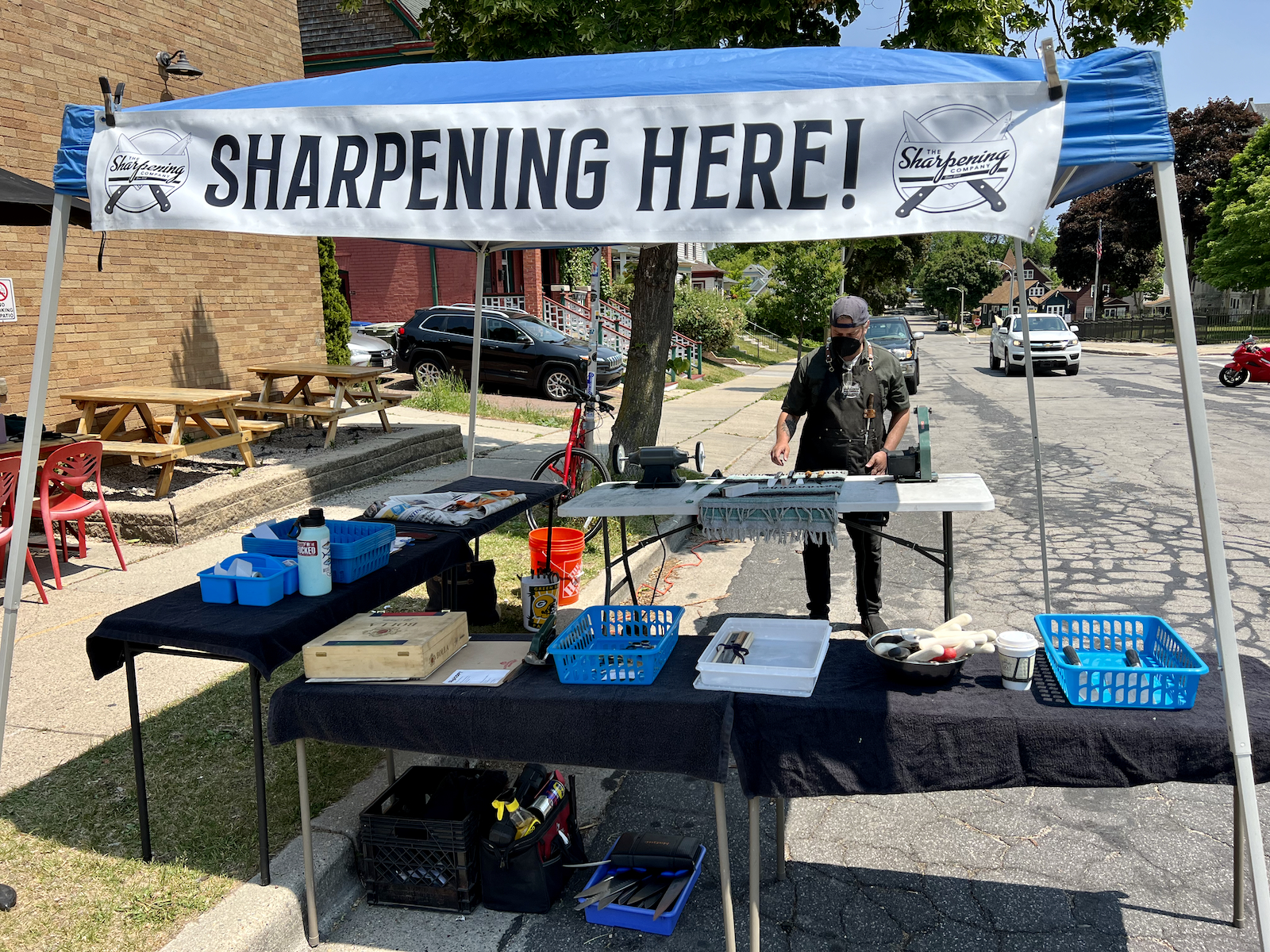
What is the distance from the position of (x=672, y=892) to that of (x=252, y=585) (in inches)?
78.7

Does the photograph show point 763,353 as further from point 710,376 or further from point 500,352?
point 500,352

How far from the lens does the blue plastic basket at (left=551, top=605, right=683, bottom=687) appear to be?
3.21 meters

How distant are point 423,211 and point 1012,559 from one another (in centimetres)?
603

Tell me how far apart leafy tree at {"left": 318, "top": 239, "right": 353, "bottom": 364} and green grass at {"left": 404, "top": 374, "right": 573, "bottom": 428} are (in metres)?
1.47

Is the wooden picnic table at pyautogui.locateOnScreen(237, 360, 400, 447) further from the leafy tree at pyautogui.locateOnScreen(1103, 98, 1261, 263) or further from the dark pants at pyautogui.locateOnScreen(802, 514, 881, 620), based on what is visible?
the leafy tree at pyautogui.locateOnScreen(1103, 98, 1261, 263)

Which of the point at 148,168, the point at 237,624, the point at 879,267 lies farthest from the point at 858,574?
the point at 879,267

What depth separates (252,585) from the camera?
362cm

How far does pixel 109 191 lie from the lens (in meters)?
3.56

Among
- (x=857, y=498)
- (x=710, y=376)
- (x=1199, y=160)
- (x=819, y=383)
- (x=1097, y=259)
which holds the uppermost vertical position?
(x=1199, y=160)

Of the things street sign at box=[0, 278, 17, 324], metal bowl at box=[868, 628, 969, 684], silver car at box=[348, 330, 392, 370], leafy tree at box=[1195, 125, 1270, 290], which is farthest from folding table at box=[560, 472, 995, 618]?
leafy tree at box=[1195, 125, 1270, 290]

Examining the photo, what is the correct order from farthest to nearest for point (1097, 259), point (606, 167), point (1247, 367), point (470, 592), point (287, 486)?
point (1097, 259) → point (1247, 367) → point (287, 486) → point (470, 592) → point (606, 167)

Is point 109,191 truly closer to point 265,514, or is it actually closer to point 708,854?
point 708,854

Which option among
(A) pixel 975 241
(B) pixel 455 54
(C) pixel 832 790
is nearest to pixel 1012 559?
(C) pixel 832 790

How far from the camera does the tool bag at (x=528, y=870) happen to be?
3320mm
